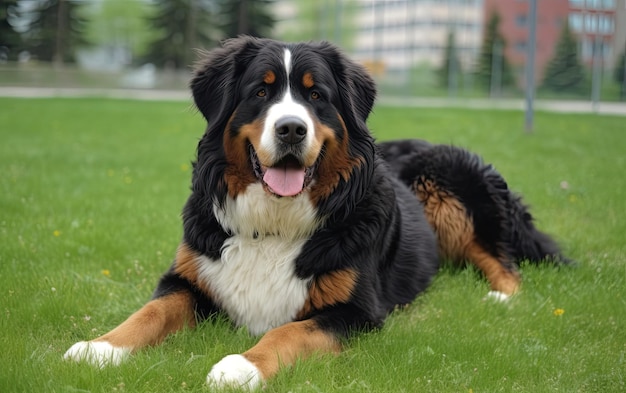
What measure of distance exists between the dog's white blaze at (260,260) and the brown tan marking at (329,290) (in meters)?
0.05

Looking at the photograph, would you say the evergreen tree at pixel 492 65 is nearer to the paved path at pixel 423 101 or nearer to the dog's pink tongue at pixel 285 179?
the paved path at pixel 423 101

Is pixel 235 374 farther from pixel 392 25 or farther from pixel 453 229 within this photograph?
pixel 392 25

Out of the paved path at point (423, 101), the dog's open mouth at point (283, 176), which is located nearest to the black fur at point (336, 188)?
the dog's open mouth at point (283, 176)

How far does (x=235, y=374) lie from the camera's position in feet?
10.2

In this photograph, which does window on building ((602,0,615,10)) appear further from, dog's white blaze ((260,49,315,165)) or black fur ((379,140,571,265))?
dog's white blaze ((260,49,315,165))

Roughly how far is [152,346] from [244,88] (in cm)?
163

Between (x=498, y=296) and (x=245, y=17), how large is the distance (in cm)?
4618

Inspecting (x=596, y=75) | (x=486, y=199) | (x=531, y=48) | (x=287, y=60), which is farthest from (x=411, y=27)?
(x=287, y=60)

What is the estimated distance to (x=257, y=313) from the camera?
4000 millimetres

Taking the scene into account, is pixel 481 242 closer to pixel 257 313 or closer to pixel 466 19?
pixel 257 313

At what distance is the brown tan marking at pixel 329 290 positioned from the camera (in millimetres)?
3863

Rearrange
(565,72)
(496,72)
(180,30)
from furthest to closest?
1. (180,30)
2. (496,72)
3. (565,72)

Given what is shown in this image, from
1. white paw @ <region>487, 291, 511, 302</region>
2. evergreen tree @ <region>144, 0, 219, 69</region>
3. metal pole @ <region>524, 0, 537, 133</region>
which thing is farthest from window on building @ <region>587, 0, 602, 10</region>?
evergreen tree @ <region>144, 0, 219, 69</region>

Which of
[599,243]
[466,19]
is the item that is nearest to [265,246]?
[599,243]
